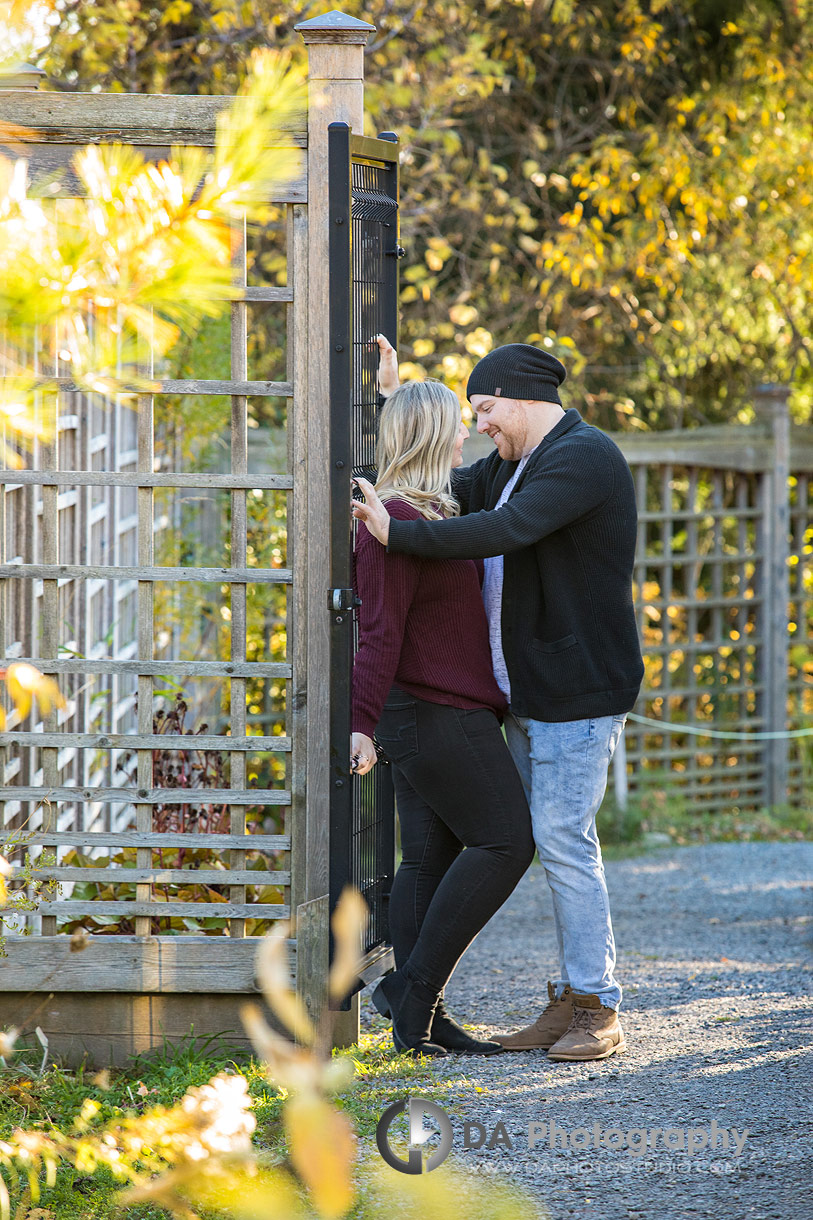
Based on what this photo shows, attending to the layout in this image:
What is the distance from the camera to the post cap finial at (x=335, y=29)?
2.79 m

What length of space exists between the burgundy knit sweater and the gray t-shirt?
30 mm

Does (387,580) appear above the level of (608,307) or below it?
below

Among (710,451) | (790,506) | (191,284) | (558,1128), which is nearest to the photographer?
(191,284)

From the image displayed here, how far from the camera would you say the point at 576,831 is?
2.89 metres

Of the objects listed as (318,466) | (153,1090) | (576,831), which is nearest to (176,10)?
(318,466)

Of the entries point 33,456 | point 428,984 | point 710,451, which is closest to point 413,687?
point 428,984

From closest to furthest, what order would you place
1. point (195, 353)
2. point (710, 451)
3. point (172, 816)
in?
1. point (172, 816)
2. point (195, 353)
3. point (710, 451)

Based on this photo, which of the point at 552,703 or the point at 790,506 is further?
the point at 790,506

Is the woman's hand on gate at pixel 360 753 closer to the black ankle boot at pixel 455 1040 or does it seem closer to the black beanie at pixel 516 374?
the black ankle boot at pixel 455 1040

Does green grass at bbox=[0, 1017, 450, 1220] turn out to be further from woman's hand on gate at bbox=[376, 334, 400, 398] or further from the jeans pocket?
woman's hand on gate at bbox=[376, 334, 400, 398]

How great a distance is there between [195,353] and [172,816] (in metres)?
2.50

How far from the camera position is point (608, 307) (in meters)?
7.71

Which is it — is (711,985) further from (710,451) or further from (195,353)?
(710,451)

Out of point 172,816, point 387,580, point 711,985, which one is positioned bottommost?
point 711,985
